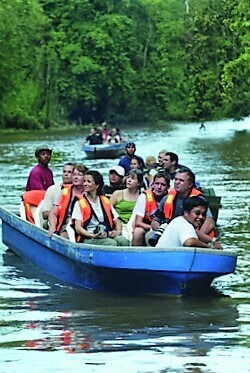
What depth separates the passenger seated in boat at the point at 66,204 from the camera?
13.0 m

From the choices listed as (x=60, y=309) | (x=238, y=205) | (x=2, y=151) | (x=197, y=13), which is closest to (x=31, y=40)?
(x=197, y=13)

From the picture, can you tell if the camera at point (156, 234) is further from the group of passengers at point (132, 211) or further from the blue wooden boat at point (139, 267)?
the blue wooden boat at point (139, 267)

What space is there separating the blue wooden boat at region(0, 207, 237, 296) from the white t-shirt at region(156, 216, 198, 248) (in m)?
0.25

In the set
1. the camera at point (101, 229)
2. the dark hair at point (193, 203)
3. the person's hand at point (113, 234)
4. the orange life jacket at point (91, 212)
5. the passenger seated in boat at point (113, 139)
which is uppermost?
the dark hair at point (193, 203)

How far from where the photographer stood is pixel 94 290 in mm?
12727

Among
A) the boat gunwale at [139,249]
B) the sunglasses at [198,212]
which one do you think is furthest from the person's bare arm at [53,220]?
the sunglasses at [198,212]

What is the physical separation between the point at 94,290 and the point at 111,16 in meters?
71.3

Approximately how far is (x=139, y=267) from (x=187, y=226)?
0.66m

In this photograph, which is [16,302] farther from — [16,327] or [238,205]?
[238,205]

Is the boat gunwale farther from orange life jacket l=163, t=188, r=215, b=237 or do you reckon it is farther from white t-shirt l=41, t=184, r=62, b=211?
white t-shirt l=41, t=184, r=62, b=211

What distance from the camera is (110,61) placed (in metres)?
82.3

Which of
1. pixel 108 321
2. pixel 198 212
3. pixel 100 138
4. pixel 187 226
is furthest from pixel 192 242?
pixel 100 138

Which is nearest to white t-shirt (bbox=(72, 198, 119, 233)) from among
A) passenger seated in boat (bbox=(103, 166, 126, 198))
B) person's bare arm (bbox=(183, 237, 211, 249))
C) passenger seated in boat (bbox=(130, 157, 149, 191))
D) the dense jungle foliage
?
person's bare arm (bbox=(183, 237, 211, 249))

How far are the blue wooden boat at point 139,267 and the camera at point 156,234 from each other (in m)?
0.59
